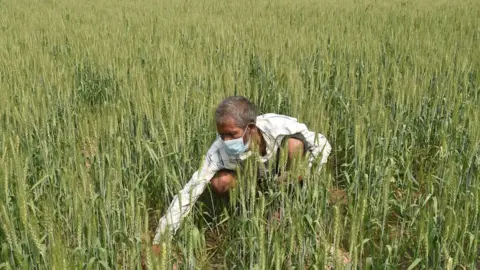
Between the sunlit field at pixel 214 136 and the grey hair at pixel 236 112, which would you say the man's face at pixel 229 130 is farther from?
the sunlit field at pixel 214 136

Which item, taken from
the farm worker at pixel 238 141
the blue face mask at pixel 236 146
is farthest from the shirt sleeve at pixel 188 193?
the blue face mask at pixel 236 146

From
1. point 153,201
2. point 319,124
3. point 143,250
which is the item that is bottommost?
point 153,201

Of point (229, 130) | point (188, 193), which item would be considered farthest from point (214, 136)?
point (188, 193)

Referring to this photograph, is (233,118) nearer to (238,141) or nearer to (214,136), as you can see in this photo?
(238,141)

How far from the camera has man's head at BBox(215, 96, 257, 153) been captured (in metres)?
1.87

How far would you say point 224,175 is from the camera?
2.08m

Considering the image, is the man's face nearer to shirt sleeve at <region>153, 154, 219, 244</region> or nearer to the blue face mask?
the blue face mask

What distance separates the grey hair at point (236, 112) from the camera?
6.14ft

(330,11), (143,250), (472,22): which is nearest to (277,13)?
(330,11)

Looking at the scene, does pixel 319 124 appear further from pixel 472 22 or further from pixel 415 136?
pixel 472 22

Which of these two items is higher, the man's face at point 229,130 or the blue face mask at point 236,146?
the man's face at point 229,130

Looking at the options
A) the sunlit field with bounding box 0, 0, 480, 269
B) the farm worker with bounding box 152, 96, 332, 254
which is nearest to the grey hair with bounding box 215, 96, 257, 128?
the farm worker with bounding box 152, 96, 332, 254

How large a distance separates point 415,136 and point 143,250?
1539 millimetres

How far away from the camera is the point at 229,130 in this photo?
6.20 feet
